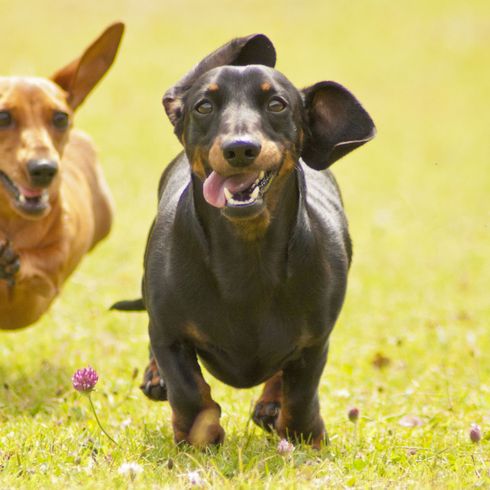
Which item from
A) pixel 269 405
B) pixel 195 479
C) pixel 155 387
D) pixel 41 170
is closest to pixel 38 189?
pixel 41 170

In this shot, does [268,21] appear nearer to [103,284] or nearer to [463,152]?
[463,152]

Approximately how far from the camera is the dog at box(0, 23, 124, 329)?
538cm

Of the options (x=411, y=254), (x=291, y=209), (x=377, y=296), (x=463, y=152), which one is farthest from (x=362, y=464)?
(x=463, y=152)

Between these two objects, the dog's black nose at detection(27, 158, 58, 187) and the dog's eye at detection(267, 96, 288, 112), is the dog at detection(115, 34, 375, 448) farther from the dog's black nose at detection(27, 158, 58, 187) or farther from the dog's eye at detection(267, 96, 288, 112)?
the dog's black nose at detection(27, 158, 58, 187)

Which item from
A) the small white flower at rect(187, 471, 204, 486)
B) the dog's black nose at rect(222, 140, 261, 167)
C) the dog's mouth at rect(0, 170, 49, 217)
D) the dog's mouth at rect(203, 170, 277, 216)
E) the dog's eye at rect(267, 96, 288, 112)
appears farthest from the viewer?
the dog's mouth at rect(0, 170, 49, 217)

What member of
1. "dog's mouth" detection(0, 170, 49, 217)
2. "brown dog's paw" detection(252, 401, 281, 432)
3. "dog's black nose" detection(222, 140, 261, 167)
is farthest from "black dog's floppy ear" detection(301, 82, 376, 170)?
"dog's mouth" detection(0, 170, 49, 217)

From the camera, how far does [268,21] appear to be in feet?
73.5

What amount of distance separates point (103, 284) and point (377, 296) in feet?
6.78

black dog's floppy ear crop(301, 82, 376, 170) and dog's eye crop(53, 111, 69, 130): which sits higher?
black dog's floppy ear crop(301, 82, 376, 170)

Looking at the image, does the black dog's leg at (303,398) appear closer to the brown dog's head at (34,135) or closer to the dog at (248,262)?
the dog at (248,262)

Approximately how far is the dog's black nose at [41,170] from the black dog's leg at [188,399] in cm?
160

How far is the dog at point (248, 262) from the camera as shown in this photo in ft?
12.3

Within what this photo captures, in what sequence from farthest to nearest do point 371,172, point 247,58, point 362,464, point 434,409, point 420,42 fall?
point 420,42 < point 371,172 < point 434,409 < point 247,58 < point 362,464

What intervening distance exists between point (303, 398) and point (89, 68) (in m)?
2.72
